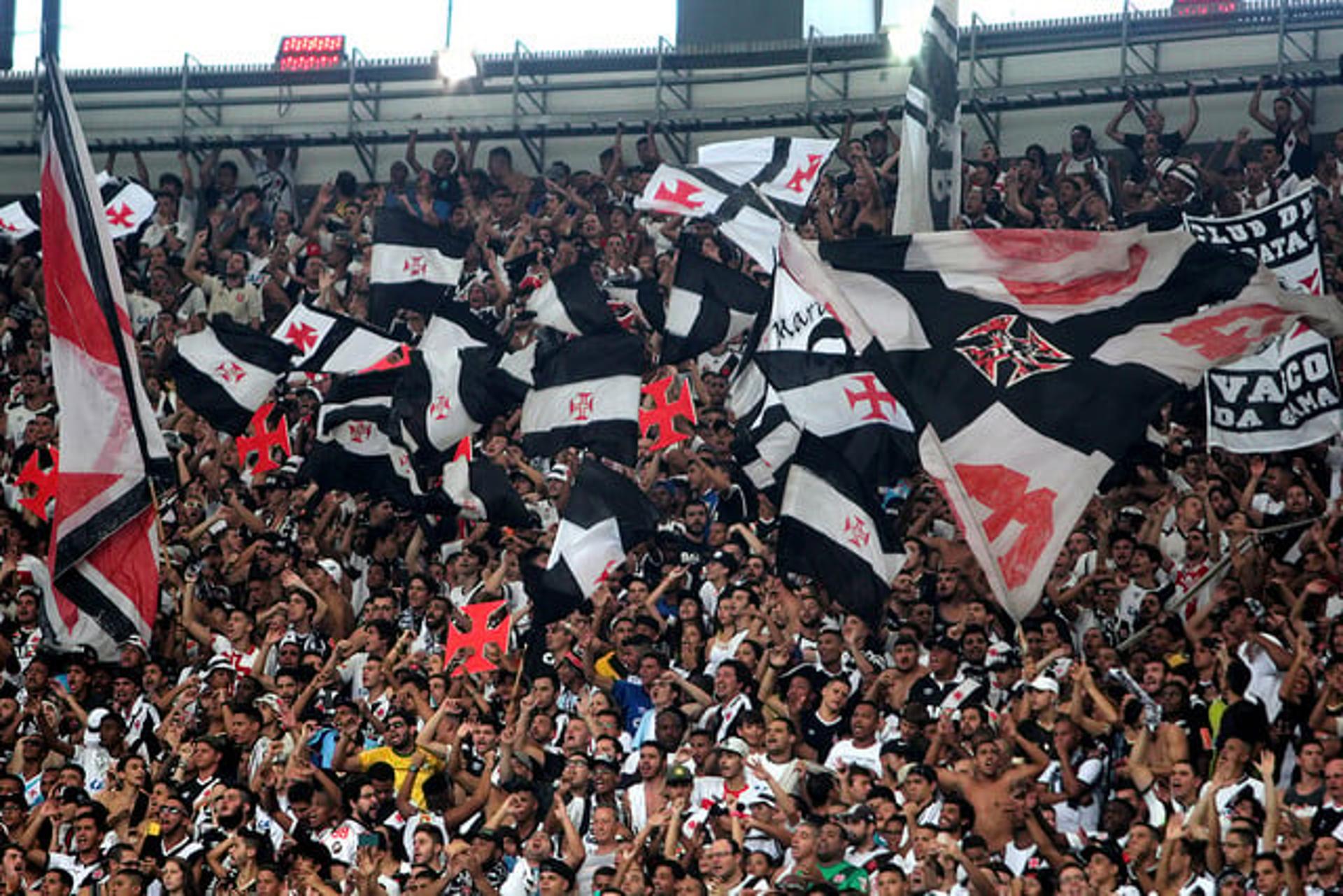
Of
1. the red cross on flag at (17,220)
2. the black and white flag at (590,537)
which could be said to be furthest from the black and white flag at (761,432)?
the red cross on flag at (17,220)

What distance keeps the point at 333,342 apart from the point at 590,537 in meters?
3.31

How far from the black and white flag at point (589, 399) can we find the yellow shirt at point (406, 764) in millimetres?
2543

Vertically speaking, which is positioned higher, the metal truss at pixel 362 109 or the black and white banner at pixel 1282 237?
the metal truss at pixel 362 109

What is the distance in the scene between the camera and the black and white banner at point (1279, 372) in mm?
14766

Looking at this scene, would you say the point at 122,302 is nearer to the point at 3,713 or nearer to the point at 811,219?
the point at 3,713

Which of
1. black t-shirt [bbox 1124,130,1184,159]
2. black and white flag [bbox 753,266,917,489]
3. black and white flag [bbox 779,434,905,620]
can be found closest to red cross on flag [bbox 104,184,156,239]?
black t-shirt [bbox 1124,130,1184,159]

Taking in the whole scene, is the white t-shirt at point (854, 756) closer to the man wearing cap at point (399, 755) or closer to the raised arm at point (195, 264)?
the man wearing cap at point (399, 755)

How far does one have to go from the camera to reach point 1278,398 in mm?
15047

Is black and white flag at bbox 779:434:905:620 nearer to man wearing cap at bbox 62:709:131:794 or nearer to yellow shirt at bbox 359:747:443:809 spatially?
yellow shirt at bbox 359:747:443:809

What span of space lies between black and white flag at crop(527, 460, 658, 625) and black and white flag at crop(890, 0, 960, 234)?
246 centimetres

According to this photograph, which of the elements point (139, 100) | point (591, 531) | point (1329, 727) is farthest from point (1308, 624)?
point (139, 100)

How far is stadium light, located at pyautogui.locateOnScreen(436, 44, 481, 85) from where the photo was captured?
24.6 metres

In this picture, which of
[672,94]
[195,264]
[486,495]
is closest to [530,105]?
[672,94]

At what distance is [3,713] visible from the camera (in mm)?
16812
